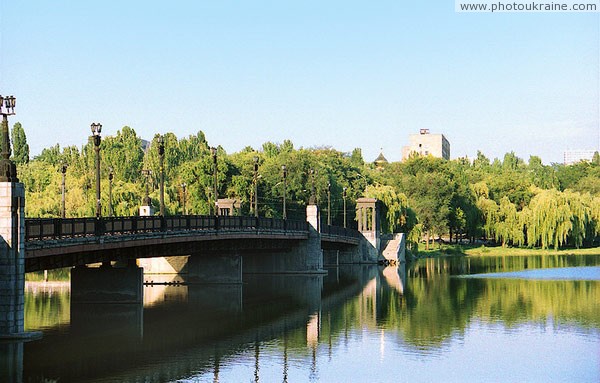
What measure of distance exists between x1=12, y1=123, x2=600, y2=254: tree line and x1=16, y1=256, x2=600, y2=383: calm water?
3104cm

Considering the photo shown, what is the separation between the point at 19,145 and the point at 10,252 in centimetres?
10860

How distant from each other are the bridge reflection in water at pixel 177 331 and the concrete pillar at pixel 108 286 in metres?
0.66

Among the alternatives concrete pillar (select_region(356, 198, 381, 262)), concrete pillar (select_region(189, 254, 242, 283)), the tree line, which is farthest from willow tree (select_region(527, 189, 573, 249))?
concrete pillar (select_region(189, 254, 242, 283))

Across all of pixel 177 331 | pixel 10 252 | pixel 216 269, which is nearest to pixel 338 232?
pixel 216 269

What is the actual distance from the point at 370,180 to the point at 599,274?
55077 mm

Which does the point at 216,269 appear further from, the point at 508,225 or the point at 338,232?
the point at 508,225

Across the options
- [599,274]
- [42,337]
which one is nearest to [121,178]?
[599,274]

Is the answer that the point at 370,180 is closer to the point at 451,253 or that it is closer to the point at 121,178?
the point at 451,253

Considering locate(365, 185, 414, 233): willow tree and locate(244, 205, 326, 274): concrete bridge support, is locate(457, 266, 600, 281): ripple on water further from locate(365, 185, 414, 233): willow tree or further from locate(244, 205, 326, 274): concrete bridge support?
locate(365, 185, 414, 233): willow tree

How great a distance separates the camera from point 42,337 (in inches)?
1583

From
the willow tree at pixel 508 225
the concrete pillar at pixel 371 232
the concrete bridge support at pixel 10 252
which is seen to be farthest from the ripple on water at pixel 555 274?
the concrete bridge support at pixel 10 252

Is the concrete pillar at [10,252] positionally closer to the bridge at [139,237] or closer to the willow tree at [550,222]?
the bridge at [139,237]

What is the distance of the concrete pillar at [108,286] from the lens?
5428cm

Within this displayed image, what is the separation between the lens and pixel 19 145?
140375mm
